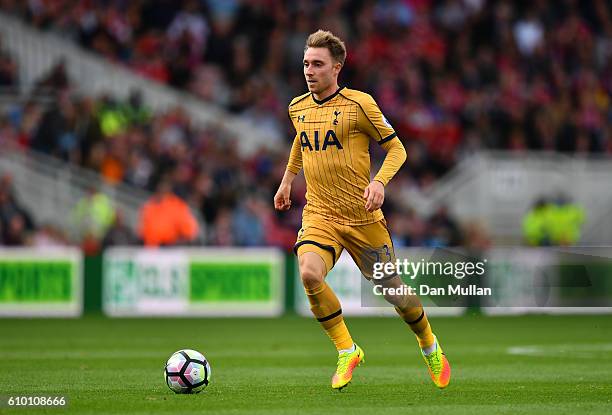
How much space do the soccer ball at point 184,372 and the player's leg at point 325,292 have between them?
908mm

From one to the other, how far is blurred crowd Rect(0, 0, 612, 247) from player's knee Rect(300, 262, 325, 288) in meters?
11.3

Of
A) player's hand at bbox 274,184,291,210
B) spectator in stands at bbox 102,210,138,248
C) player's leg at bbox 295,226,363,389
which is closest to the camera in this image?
player's leg at bbox 295,226,363,389

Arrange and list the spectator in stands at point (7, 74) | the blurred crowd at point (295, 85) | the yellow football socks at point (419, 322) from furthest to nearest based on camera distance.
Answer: the spectator in stands at point (7, 74), the blurred crowd at point (295, 85), the yellow football socks at point (419, 322)

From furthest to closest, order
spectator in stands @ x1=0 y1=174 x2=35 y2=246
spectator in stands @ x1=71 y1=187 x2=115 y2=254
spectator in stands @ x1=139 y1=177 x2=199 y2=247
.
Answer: spectator in stands @ x1=71 y1=187 x2=115 y2=254, spectator in stands @ x1=139 y1=177 x2=199 y2=247, spectator in stands @ x1=0 y1=174 x2=35 y2=246

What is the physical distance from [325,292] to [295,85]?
15257mm

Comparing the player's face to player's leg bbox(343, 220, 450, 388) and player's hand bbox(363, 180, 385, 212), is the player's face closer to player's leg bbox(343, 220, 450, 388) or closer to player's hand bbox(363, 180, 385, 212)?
player's hand bbox(363, 180, 385, 212)

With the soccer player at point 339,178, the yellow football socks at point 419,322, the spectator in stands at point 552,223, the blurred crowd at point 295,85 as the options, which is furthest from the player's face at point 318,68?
the spectator in stands at point 552,223

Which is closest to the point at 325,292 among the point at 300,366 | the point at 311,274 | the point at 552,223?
the point at 311,274

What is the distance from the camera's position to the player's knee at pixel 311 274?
27.9 ft

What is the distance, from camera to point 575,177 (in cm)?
2283

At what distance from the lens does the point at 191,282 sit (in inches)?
746

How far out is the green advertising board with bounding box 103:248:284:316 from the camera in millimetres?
18797

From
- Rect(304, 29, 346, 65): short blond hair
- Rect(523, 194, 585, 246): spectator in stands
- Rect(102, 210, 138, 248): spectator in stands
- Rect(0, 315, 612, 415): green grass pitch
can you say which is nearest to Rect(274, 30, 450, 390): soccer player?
Rect(304, 29, 346, 65): short blond hair

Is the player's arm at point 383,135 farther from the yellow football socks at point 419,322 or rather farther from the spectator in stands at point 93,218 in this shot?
the spectator in stands at point 93,218
